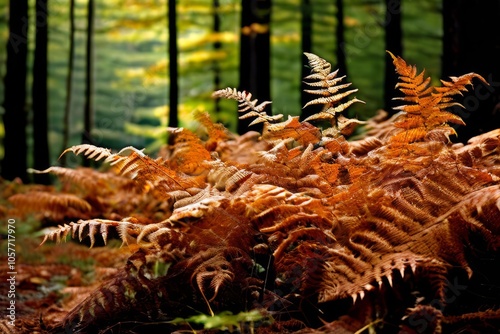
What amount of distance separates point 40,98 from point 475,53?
929 centimetres

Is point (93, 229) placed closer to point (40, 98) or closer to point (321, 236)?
point (321, 236)

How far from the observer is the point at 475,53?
548cm

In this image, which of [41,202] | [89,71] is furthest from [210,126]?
[89,71]

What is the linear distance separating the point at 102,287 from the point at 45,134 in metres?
10.3

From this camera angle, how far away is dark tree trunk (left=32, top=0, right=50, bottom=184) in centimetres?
1181

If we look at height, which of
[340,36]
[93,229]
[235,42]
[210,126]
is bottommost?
[93,229]

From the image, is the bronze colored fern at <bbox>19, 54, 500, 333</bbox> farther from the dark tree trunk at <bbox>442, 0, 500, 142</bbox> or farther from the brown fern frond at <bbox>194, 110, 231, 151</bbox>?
the dark tree trunk at <bbox>442, 0, 500, 142</bbox>

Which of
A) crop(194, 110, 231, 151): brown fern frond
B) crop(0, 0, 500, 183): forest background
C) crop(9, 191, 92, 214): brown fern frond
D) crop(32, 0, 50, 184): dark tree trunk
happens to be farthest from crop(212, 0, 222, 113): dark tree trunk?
crop(194, 110, 231, 151): brown fern frond

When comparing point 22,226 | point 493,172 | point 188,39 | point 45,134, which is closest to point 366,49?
point 188,39

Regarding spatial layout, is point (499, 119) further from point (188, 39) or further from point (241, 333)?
point (188, 39)

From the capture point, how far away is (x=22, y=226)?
7.67m

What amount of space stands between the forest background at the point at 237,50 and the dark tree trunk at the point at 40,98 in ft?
0.07

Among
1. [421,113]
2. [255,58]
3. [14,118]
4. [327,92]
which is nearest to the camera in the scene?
[421,113]

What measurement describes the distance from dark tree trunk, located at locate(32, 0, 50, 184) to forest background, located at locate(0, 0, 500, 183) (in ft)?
0.07
